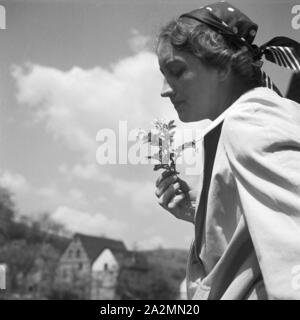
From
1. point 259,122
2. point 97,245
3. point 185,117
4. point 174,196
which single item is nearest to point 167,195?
point 174,196

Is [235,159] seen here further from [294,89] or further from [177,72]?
[294,89]

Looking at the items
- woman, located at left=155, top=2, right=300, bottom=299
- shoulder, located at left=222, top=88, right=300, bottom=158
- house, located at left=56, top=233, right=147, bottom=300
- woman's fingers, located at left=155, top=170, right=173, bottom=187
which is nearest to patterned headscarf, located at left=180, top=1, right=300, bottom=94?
woman, located at left=155, top=2, right=300, bottom=299

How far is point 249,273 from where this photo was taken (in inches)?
30.5

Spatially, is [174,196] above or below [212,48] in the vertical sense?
below

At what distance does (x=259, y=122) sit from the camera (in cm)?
77

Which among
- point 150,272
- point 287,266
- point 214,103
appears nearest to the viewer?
point 287,266

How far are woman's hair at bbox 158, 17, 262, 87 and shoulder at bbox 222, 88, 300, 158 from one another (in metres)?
0.06

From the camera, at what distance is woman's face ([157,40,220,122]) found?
0.90 m

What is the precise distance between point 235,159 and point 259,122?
7cm

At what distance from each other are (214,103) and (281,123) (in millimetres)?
168

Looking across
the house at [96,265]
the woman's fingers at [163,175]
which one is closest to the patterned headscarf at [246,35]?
the woman's fingers at [163,175]

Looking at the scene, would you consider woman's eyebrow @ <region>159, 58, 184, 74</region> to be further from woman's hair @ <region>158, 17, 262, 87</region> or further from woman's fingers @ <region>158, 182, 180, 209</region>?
woman's fingers @ <region>158, 182, 180, 209</region>

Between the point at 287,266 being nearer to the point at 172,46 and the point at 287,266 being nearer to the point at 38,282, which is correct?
the point at 172,46
